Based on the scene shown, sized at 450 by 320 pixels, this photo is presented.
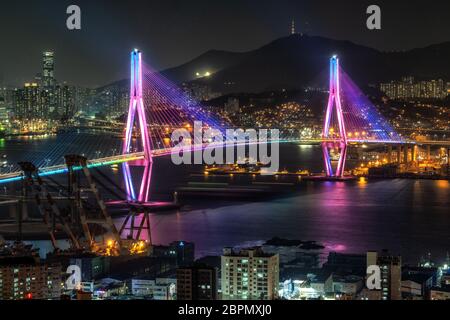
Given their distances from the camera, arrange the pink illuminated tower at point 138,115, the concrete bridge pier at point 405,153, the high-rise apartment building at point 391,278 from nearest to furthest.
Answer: the high-rise apartment building at point 391,278
the pink illuminated tower at point 138,115
the concrete bridge pier at point 405,153

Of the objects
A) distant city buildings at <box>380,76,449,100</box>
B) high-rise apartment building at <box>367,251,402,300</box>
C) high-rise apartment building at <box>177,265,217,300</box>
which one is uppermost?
distant city buildings at <box>380,76,449,100</box>

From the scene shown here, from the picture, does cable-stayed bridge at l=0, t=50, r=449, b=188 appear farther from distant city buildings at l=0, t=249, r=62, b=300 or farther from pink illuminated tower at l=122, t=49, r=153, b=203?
distant city buildings at l=0, t=249, r=62, b=300

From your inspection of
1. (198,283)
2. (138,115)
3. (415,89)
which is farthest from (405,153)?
(198,283)

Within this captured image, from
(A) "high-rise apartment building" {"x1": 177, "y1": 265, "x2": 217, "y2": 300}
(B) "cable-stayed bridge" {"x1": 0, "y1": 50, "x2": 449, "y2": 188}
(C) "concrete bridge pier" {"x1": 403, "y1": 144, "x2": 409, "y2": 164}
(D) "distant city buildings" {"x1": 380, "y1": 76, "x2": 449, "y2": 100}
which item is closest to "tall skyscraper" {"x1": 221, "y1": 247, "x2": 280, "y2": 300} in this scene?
(A) "high-rise apartment building" {"x1": 177, "y1": 265, "x2": 217, "y2": 300}

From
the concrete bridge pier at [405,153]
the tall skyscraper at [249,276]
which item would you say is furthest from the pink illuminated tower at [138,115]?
the concrete bridge pier at [405,153]

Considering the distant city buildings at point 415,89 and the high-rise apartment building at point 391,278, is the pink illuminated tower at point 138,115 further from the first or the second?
the distant city buildings at point 415,89
